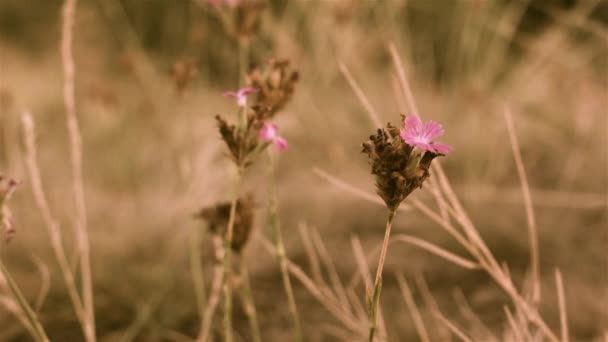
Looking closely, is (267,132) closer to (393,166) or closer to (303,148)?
(393,166)

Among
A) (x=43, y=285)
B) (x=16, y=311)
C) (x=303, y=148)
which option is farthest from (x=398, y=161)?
(x=303, y=148)

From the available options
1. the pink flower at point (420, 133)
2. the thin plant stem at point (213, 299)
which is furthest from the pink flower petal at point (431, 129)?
the thin plant stem at point (213, 299)

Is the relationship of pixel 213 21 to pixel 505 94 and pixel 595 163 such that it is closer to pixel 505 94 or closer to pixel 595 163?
pixel 505 94

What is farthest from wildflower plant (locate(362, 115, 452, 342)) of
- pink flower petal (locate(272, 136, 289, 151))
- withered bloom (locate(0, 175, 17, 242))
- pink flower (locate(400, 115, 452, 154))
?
withered bloom (locate(0, 175, 17, 242))

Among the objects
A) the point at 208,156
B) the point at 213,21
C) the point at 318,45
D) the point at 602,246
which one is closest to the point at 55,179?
the point at 208,156

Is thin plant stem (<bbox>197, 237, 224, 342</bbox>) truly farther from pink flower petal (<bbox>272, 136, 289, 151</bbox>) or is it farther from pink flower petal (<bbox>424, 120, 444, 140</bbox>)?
pink flower petal (<bbox>424, 120, 444, 140</bbox>)

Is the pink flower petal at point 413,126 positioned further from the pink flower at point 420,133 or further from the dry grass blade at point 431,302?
the dry grass blade at point 431,302
